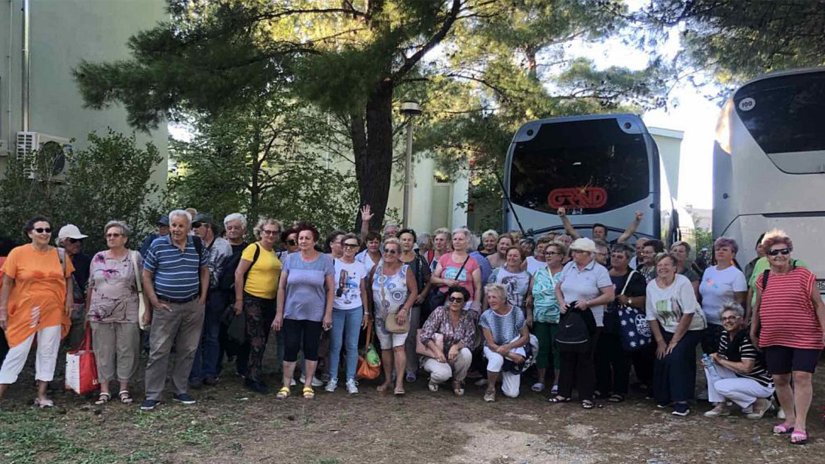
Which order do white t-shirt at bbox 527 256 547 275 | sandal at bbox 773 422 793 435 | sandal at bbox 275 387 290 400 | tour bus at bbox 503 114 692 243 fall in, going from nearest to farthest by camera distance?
sandal at bbox 773 422 793 435, sandal at bbox 275 387 290 400, white t-shirt at bbox 527 256 547 275, tour bus at bbox 503 114 692 243

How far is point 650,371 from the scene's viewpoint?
661cm

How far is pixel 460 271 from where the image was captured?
21.8 feet

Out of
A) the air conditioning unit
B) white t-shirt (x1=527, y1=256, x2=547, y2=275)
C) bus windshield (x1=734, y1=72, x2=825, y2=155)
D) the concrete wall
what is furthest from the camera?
the concrete wall

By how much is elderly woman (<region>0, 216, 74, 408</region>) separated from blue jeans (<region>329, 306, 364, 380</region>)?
7.88 feet

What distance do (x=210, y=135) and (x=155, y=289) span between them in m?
10.2

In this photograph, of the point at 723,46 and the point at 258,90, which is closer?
the point at 258,90

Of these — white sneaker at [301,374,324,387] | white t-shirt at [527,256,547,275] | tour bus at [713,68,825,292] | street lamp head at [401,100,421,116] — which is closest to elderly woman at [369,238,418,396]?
white sneaker at [301,374,324,387]

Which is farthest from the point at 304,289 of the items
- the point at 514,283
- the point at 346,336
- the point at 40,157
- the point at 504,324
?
the point at 40,157

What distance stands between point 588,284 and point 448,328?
1.39 m

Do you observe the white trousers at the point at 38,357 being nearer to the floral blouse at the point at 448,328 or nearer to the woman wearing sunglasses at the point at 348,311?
the woman wearing sunglasses at the point at 348,311

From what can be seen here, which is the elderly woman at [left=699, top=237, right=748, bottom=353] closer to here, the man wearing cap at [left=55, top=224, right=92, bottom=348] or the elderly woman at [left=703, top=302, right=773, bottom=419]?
the elderly woman at [left=703, top=302, right=773, bottom=419]

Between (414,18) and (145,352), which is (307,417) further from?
(414,18)

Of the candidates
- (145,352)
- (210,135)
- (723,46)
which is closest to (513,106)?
(723,46)

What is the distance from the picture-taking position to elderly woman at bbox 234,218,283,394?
6281 mm
